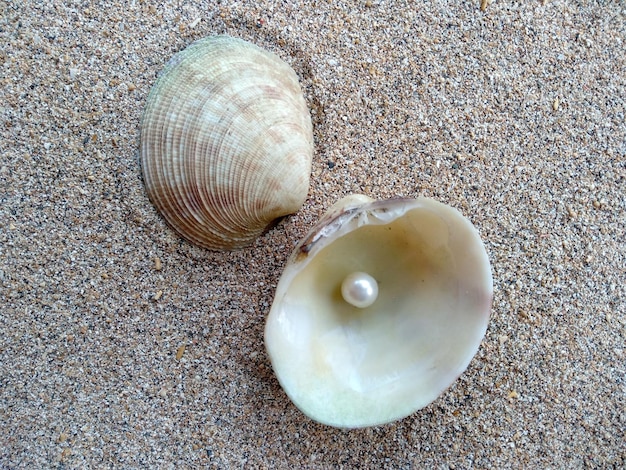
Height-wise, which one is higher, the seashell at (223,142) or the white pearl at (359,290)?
the seashell at (223,142)

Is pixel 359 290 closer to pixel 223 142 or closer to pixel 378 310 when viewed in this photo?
pixel 378 310

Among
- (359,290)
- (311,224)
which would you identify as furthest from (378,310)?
(311,224)

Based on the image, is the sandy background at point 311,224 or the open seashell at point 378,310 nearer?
the open seashell at point 378,310

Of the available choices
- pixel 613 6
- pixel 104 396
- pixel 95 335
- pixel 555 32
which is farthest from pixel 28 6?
pixel 613 6

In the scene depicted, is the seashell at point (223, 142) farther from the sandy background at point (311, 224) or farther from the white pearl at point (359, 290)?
the white pearl at point (359, 290)

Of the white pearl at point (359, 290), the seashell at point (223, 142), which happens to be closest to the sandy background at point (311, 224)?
the seashell at point (223, 142)

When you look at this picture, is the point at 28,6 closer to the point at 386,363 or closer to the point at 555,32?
the point at 386,363
